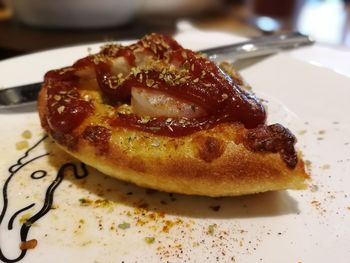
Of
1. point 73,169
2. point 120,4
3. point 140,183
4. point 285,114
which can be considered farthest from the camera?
point 120,4

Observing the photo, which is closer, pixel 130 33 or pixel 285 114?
pixel 285 114

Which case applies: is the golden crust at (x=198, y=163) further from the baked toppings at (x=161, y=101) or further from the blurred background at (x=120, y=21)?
the blurred background at (x=120, y=21)

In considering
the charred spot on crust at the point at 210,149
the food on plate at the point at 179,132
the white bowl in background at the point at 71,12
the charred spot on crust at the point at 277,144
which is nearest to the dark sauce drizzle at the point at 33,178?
the food on plate at the point at 179,132

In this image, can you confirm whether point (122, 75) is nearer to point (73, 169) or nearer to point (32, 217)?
point (73, 169)

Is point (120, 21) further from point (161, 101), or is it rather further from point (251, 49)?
point (161, 101)

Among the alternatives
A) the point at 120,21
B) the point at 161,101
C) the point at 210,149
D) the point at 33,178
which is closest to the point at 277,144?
the point at 210,149

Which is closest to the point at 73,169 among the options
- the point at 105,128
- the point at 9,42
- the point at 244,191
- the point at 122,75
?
the point at 105,128

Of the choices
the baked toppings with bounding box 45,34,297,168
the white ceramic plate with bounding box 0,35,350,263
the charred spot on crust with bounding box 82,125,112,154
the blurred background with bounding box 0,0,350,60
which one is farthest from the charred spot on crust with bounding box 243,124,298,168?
the blurred background with bounding box 0,0,350,60
